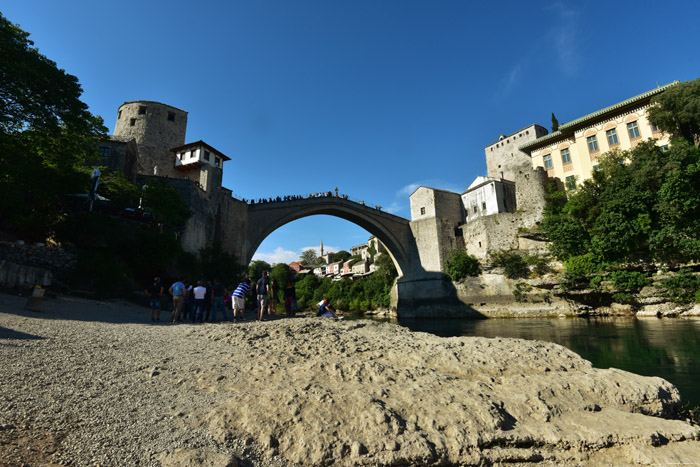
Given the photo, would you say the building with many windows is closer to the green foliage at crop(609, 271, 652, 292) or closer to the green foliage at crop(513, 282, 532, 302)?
the green foliage at crop(513, 282, 532, 302)

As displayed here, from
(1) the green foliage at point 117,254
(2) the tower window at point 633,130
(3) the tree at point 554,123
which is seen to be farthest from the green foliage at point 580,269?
(3) the tree at point 554,123

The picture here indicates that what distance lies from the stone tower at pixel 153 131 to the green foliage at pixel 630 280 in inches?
1294

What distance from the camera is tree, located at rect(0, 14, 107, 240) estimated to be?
12.2 metres

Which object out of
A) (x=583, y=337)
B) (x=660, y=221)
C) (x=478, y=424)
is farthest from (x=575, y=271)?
(x=478, y=424)

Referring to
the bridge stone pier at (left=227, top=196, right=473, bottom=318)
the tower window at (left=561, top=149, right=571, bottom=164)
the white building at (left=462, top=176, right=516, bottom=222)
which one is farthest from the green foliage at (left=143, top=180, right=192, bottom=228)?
the tower window at (left=561, top=149, right=571, bottom=164)

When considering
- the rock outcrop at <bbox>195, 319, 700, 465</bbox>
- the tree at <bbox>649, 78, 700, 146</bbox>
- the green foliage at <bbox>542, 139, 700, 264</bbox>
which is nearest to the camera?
the rock outcrop at <bbox>195, 319, 700, 465</bbox>

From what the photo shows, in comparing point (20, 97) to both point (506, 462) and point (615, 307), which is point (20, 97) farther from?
point (615, 307)

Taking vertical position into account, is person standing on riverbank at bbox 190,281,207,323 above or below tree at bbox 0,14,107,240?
below

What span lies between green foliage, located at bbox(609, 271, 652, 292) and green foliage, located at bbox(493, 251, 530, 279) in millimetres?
6968

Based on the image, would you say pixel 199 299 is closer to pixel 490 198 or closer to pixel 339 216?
pixel 339 216

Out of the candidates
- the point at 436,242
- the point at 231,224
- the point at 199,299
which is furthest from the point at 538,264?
the point at 199,299

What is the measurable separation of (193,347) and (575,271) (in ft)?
79.1

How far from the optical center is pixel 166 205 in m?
17.0

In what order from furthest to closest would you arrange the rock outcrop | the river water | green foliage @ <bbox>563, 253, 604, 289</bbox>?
green foliage @ <bbox>563, 253, 604, 289</bbox>
the river water
the rock outcrop
